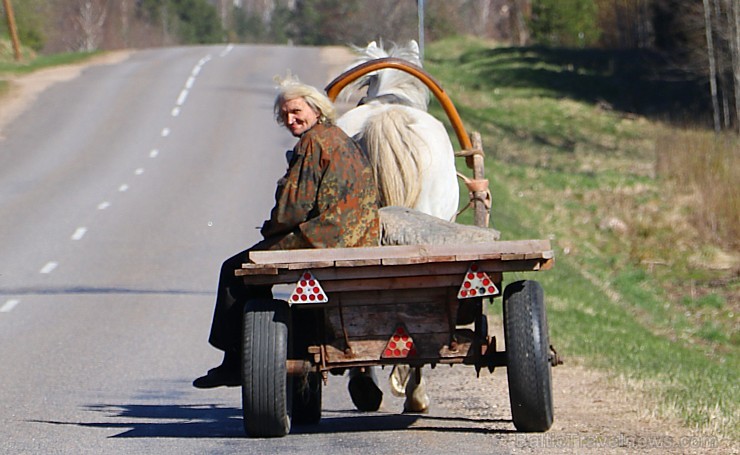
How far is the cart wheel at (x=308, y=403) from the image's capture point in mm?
7676

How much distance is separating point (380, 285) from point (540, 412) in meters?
1.08

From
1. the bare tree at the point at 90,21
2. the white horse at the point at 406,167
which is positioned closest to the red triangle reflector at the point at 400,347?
the white horse at the point at 406,167

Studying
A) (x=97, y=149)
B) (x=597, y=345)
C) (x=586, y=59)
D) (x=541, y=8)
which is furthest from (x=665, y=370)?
(x=541, y=8)

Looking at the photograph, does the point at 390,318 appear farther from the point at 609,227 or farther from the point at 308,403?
the point at 609,227

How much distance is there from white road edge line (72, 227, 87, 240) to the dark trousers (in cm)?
1284

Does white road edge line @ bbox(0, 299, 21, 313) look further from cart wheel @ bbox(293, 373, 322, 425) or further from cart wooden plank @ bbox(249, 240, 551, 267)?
cart wooden plank @ bbox(249, 240, 551, 267)

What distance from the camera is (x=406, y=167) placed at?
26.7 feet

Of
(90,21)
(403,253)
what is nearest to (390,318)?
(403,253)

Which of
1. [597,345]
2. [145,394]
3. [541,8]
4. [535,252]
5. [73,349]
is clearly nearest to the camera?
[535,252]

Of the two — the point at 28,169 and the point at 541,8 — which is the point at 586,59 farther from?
the point at 28,169

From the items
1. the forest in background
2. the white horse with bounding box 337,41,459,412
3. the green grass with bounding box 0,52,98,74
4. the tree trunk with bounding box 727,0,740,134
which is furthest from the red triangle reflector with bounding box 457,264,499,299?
the green grass with bounding box 0,52,98,74

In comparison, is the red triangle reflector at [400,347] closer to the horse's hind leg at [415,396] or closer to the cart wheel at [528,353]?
the cart wheel at [528,353]

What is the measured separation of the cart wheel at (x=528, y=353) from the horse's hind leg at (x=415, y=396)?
1754mm

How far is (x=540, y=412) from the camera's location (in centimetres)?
663
